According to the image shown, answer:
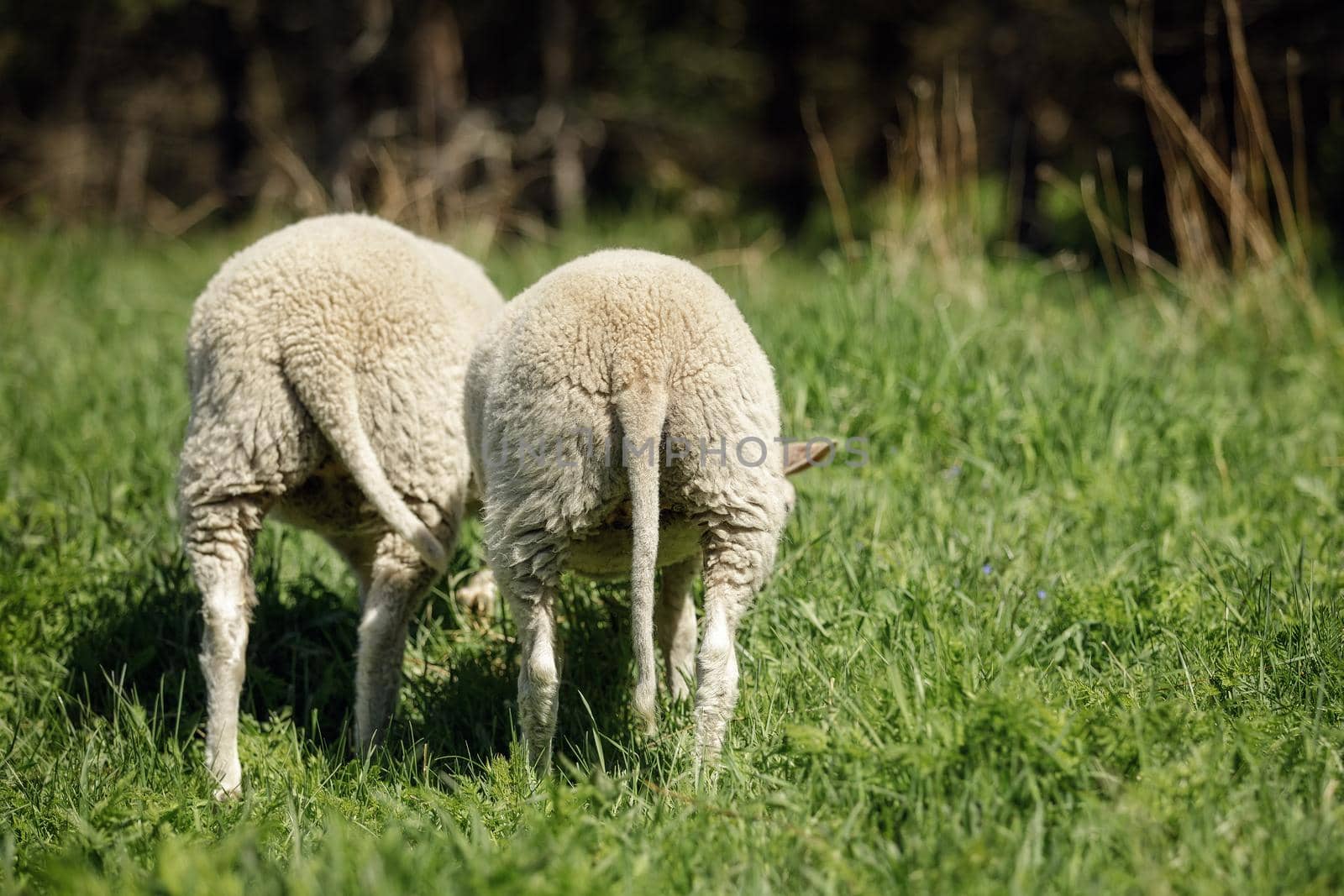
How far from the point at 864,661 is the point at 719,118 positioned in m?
13.0

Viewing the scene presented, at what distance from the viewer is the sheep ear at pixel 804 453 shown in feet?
10.1

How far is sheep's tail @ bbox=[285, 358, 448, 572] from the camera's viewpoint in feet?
10.1

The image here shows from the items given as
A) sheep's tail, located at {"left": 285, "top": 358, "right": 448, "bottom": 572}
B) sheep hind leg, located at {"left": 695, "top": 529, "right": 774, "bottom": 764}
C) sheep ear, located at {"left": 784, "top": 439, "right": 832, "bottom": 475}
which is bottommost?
sheep hind leg, located at {"left": 695, "top": 529, "right": 774, "bottom": 764}

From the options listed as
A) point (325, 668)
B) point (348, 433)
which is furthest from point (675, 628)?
point (325, 668)

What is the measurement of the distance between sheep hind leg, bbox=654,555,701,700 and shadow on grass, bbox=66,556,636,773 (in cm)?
18

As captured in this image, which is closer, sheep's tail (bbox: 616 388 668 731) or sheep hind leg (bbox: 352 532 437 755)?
sheep's tail (bbox: 616 388 668 731)

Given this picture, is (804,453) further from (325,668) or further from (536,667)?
(325,668)

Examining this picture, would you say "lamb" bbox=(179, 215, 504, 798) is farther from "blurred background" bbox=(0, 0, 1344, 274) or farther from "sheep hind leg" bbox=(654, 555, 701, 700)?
"blurred background" bbox=(0, 0, 1344, 274)

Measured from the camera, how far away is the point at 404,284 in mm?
→ 3324

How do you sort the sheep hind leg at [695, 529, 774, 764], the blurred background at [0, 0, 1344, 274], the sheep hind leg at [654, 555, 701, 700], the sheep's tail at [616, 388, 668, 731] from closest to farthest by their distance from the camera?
the sheep's tail at [616, 388, 668, 731], the sheep hind leg at [695, 529, 774, 764], the sheep hind leg at [654, 555, 701, 700], the blurred background at [0, 0, 1344, 274]

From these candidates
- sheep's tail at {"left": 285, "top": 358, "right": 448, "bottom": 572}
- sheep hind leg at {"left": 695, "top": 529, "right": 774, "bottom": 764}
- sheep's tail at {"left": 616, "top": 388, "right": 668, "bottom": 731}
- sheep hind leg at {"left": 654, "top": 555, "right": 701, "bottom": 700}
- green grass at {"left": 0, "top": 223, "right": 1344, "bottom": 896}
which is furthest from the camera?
sheep hind leg at {"left": 654, "top": 555, "right": 701, "bottom": 700}

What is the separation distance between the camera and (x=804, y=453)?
10.3 feet

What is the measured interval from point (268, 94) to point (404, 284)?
17.2 m

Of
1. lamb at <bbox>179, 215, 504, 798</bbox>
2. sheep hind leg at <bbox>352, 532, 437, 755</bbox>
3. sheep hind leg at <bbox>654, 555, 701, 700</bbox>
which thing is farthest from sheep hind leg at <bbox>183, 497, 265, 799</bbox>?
sheep hind leg at <bbox>654, 555, 701, 700</bbox>
